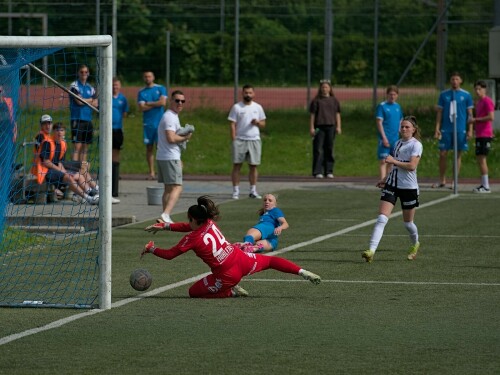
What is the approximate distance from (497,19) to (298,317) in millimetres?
22400

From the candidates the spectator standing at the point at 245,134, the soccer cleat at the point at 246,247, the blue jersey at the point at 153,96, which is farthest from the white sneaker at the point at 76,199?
the blue jersey at the point at 153,96

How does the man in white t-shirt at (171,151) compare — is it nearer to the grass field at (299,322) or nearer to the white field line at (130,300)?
the grass field at (299,322)

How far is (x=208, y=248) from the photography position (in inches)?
440

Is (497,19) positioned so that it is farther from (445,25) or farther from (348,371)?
(348,371)

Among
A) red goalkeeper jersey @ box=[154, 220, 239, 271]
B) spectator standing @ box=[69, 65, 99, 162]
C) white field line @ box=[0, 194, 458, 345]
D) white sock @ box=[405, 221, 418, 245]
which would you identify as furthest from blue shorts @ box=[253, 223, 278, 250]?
spectator standing @ box=[69, 65, 99, 162]

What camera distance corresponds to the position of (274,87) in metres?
37.4

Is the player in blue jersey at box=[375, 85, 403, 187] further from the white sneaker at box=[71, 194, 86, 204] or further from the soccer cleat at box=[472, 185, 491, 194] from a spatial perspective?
the white sneaker at box=[71, 194, 86, 204]

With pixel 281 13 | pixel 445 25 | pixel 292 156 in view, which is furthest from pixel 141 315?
pixel 281 13

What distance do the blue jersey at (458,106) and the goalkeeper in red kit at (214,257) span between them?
12.9 m

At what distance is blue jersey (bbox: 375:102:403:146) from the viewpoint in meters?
23.1

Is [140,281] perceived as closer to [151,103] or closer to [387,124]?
[387,124]

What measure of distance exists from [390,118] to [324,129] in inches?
178

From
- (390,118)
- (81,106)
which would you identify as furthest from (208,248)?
(390,118)

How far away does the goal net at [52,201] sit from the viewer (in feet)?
35.5
